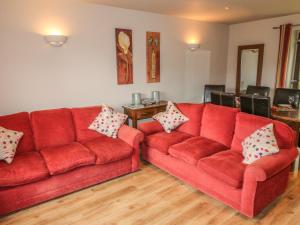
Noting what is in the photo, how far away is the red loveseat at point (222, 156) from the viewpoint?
215 cm

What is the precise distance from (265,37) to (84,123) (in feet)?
14.7

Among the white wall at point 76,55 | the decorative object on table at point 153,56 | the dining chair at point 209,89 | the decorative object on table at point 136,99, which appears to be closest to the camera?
the white wall at point 76,55

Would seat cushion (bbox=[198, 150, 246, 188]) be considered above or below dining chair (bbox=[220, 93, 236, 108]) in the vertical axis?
below

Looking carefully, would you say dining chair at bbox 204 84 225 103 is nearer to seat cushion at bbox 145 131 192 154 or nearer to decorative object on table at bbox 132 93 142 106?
decorative object on table at bbox 132 93 142 106

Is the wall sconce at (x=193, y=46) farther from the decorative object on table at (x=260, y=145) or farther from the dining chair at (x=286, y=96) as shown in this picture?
the decorative object on table at (x=260, y=145)

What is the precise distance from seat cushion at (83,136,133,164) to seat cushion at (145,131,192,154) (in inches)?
14.4

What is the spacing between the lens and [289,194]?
2600 millimetres

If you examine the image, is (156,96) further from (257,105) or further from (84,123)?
(257,105)

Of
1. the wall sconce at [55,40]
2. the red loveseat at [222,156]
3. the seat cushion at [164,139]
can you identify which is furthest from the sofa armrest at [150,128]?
the wall sconce at [55,40]

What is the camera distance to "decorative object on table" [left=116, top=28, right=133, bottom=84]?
4.02m

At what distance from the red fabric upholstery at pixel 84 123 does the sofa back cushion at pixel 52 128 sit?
7cm

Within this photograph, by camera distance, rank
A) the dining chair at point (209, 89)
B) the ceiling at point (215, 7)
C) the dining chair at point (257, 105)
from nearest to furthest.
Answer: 1. the dining chair at point (257, 105)
2. the ceiling at point (215, 7)
3. the dining chair at point (209, 89)

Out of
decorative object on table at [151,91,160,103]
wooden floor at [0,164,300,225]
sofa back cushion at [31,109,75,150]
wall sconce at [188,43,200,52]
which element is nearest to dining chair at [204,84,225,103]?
wall sconce at [188,43,200,52]

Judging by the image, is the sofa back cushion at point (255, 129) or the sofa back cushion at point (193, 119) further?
the sofa back cushion at point (193, 119)
